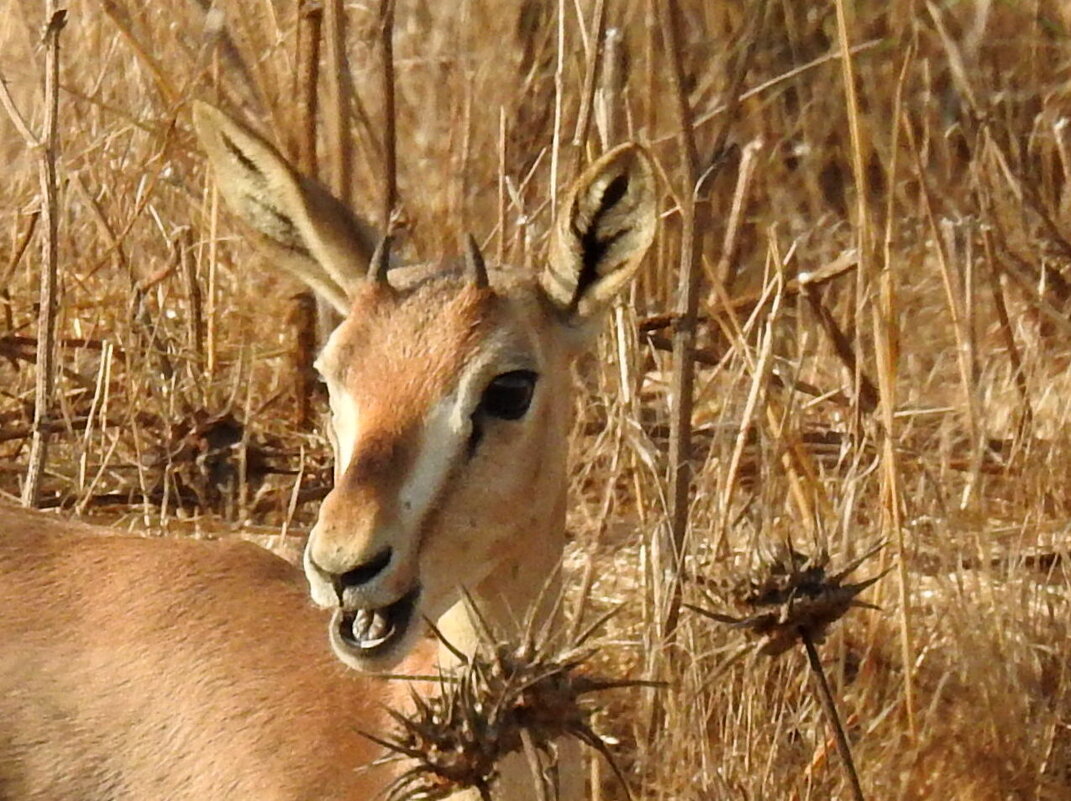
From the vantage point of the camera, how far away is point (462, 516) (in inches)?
115

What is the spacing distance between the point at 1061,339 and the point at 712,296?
3.58 ft

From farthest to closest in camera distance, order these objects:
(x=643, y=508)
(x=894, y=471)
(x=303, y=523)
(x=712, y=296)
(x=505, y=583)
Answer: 1. (x=712, y=296)
2. (x=303, y=523)
3. (x=643, y=508)
4. (x=894, y=471)
5. (x=505, y=583)

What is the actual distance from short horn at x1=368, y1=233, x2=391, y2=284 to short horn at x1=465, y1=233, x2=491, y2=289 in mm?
136

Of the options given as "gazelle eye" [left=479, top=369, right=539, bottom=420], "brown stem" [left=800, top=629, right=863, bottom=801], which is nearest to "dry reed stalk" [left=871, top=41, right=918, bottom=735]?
"gazelle eye" [left=479, top=369, right=539, bottom=420]

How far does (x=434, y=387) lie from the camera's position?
2.91 m

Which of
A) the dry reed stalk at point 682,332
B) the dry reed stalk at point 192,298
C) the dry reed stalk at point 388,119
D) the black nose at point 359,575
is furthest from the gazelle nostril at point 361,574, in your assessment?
the dry reed stalk at point 192,298

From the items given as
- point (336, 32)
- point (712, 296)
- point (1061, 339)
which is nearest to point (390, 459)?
point (336, 32)

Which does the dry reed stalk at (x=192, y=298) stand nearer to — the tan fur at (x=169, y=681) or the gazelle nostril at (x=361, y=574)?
the tan fur at (x=169, y=681)

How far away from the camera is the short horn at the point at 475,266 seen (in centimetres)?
301

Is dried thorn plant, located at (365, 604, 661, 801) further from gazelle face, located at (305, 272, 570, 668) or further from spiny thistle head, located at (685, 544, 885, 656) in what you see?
gazelle face, located at (305, 272, 570, 668)

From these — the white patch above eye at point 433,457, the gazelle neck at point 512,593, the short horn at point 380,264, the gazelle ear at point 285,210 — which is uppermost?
the gazelle ear at point 285,210

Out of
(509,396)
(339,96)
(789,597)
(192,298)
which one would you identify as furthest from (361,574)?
(192,298)

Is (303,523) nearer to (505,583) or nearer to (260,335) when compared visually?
(260,335)

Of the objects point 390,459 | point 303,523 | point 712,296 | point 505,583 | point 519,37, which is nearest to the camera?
point 390,459
